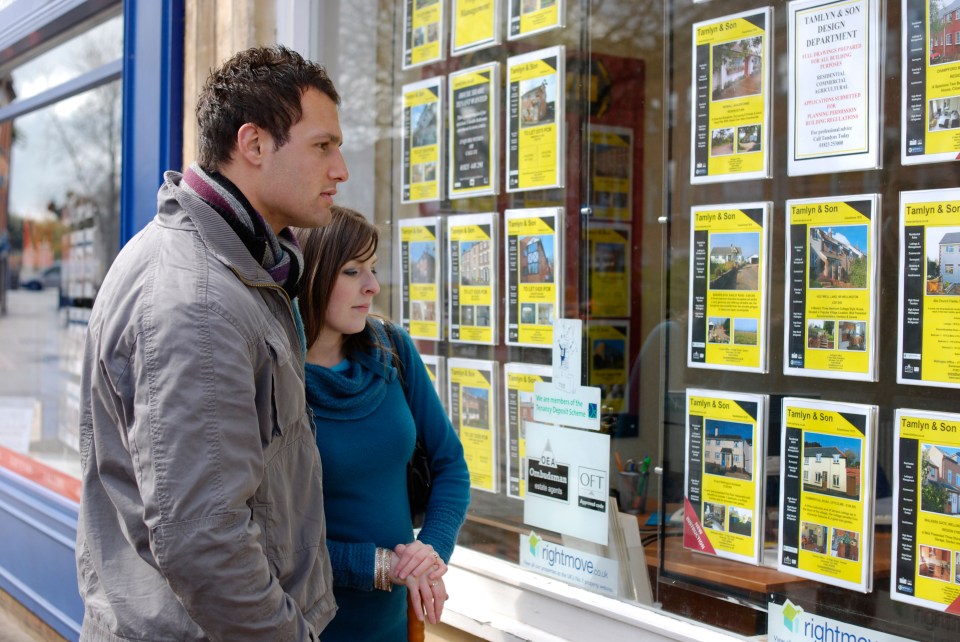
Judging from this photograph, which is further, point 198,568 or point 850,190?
point 850,190

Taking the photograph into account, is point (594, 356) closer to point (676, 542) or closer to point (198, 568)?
point (676, 542)

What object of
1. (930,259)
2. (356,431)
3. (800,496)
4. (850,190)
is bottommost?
(800,496)

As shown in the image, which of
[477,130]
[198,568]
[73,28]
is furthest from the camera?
[73,28]

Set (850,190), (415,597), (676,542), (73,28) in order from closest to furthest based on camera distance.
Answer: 1. (415,597)
2. (850,190)
3. (676,542)
4. (73,28)

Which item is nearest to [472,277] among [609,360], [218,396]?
[609,360]

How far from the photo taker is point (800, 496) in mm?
2682

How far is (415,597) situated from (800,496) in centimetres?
109

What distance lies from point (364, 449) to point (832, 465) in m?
1.23

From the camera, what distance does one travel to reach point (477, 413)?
148 inches

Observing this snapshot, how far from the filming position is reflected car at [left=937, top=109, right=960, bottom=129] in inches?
93.8

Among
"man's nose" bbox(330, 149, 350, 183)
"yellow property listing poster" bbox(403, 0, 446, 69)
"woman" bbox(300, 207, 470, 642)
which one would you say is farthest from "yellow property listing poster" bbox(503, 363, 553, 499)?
"man's nose" bbox(330, 149, 350, 183)

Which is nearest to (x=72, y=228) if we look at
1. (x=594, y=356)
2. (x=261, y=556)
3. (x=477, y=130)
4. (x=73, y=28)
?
(x=73, y=28)

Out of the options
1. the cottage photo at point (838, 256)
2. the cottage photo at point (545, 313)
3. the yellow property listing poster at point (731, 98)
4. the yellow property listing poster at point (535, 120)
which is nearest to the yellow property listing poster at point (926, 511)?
the cottage photo at point (838, 256)

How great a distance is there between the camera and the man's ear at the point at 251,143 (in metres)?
1.92
